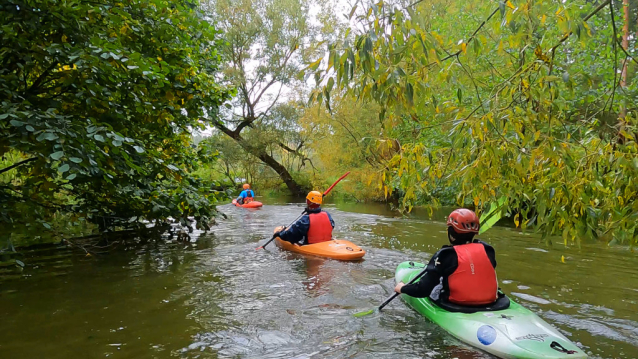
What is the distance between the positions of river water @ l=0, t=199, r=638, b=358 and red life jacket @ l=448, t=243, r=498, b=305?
1.54 feet

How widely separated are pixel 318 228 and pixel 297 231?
435 mm

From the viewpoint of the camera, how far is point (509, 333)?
325cm

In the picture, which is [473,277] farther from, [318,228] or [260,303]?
[318,228]

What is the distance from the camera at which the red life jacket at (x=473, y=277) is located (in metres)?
3.75

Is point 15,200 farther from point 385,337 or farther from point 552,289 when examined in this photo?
point 552,289

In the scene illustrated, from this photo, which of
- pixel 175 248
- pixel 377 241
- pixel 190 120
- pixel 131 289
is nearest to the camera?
pixel 131 289

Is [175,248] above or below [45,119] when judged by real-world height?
below

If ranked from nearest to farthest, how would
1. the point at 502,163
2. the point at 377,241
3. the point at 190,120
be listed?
the point at 502,163 < the point at 190,120 < the point at 377,241

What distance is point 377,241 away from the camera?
30.2ft

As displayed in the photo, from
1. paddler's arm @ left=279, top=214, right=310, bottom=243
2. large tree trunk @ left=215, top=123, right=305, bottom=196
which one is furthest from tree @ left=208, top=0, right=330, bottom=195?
paddler's arm @ left=279, top=214, right=310, bottom=243

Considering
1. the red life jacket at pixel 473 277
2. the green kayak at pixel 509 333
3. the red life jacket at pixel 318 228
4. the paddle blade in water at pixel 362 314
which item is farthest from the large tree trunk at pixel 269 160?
the green kayak at pixel 509 333

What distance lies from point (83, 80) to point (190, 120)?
2.86 meters

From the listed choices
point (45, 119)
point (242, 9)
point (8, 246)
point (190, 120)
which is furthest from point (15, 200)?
point (242, 9)

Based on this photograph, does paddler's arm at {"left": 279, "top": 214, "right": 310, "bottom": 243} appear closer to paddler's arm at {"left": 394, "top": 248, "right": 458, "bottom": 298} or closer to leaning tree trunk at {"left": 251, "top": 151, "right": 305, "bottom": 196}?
paddler's arm at {"left": 394, "top": 248, "right": 458, "bottom": 298}
